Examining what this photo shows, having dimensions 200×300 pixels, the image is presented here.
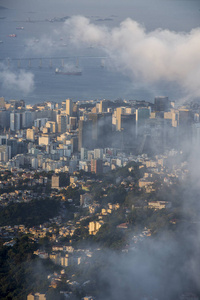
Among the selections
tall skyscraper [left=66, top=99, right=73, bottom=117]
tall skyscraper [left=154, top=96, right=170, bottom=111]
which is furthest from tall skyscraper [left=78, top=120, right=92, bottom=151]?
tall skyscraper [left=154, top=96, right=170, bottom=111]

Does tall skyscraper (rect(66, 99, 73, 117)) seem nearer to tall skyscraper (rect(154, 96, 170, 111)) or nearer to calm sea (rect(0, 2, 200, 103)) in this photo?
tall skyscraper (rect(154, 96, 170, 111))

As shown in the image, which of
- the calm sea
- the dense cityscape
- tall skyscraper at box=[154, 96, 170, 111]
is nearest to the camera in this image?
the dense cityscape

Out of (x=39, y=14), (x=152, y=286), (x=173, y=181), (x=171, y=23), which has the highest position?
(x=39, y=14)

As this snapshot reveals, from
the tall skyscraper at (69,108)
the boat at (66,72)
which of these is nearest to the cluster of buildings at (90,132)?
the tall skyscraper at (69,108)

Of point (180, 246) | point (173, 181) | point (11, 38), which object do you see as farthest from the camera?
point (11, 38)

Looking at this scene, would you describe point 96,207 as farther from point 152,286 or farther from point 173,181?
point 152,286

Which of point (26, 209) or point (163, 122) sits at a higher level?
point (163, 122)

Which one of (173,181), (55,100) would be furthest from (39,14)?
(173,181)

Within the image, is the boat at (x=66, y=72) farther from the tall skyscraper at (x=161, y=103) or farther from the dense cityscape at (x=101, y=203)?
the tall skyscraper at (x=161, y=103)

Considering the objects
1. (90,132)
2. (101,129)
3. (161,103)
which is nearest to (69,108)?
(161,103)
